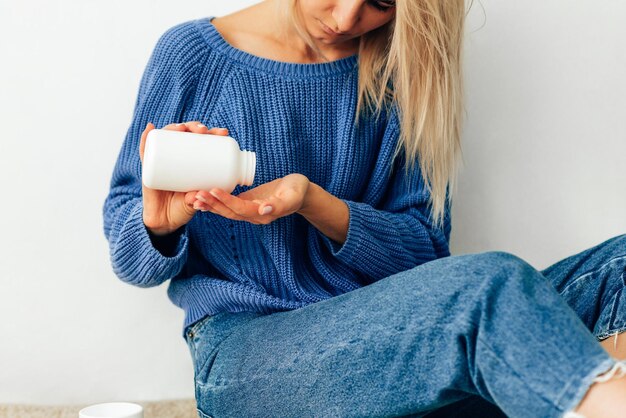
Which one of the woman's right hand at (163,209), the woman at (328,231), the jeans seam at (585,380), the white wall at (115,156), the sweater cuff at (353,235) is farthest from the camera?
the white wall at (115,156)

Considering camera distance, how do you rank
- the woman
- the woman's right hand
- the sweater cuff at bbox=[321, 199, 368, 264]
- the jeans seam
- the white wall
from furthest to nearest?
the white wall → the sweater cuff at bbox=[321, 199, 368, 264] → the woman's right hand → the woman → the jeans seam

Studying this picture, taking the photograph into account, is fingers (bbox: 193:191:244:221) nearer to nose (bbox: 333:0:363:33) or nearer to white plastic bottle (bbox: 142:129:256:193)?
white plastic bottle (bbox: 142:129:256:193)

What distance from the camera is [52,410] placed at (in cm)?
131

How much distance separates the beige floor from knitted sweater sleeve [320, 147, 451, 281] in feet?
1.66

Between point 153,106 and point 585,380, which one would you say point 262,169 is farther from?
point 585,380

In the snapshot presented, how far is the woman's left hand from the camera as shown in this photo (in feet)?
2.67

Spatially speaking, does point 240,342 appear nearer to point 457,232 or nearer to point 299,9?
point 299,9

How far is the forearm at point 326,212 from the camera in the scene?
96 cm

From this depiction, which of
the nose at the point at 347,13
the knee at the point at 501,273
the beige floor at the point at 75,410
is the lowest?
the beige floor at the point at 75,410

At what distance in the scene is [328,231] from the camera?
1030mm

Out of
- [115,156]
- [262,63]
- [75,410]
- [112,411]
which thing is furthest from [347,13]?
[75,410]

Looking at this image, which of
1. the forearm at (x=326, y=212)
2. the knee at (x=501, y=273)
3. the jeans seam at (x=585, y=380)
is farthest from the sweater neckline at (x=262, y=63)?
the jeans seam at (x=585, y=380)

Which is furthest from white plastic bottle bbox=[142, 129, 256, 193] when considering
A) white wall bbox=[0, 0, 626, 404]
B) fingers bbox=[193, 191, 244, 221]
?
white wall bbox=[0, 0, 626, 404]

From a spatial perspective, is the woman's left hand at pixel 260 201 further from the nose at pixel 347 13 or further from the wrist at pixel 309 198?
the nose at pixel 347 13
